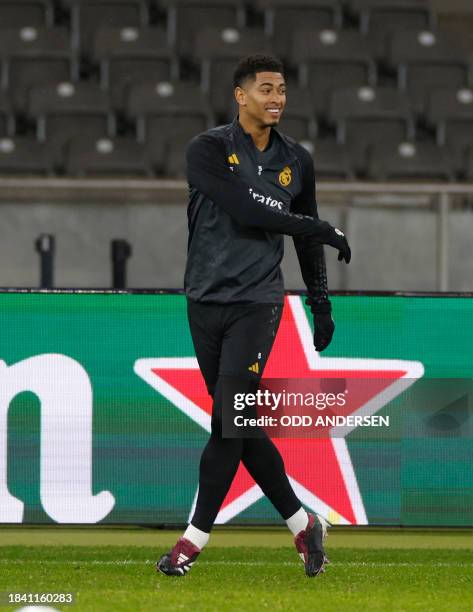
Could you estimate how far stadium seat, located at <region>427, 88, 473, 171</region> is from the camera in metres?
12.3

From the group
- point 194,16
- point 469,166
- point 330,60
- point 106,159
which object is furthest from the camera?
point 194,16

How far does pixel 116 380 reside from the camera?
6.31 m

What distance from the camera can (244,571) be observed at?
16.7 ft

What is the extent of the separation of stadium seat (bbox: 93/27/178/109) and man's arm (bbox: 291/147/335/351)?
7.70 meters

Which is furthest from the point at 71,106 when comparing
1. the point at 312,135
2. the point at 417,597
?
the point at 417,597

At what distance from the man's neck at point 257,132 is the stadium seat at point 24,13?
8733mm

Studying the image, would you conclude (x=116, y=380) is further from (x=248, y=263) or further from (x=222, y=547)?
(x=248, y=263)

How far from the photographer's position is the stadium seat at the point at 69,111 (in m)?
11.8

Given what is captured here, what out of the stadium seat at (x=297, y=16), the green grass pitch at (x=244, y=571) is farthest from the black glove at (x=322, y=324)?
the stadium seat at (x=297, y=16)

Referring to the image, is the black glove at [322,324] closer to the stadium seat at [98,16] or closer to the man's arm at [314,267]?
the man's arm at [314,267]

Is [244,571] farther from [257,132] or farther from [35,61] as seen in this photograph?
[35,61]

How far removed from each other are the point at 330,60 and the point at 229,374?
8596 mm

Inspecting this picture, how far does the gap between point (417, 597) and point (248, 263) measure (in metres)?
1.27

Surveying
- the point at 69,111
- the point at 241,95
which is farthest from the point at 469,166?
the point at 241,95
